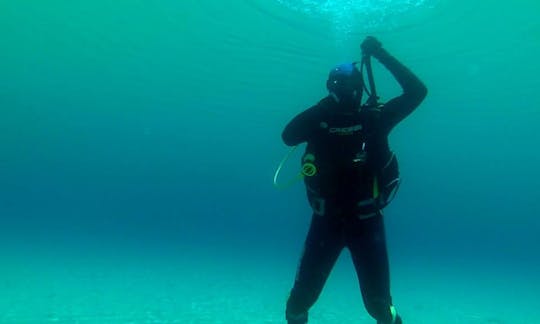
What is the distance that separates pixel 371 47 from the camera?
4.58m

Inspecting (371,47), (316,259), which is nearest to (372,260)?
(316,259)

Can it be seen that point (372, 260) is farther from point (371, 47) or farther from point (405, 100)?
point (371, 47)

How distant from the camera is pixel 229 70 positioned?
1683 inches

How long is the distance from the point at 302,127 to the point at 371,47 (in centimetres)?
103

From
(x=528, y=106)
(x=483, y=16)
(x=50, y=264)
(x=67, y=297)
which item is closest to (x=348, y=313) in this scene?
(x=67, y=297)

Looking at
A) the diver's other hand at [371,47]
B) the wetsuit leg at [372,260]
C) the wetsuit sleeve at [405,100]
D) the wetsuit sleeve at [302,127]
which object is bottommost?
the wetsuit leg at [372,260]

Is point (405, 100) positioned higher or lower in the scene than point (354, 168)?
higher

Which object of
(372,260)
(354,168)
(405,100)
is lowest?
(372,260)

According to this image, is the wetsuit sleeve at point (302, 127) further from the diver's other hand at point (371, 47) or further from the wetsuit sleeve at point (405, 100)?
the diver's other hand at point (371, 47)

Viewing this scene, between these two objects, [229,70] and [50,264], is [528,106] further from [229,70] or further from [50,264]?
[50,264]

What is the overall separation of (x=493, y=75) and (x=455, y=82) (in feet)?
8.91

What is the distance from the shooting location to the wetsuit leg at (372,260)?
15.0 ft

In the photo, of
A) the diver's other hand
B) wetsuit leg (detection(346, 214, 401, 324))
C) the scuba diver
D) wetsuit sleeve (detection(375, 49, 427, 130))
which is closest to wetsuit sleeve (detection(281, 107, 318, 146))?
the scuba diver

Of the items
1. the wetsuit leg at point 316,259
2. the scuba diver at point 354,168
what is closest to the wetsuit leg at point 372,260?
the scuba diver at point 354,168
